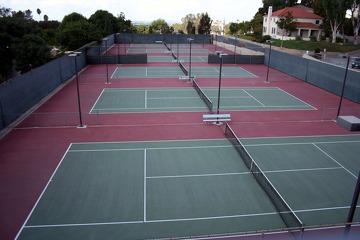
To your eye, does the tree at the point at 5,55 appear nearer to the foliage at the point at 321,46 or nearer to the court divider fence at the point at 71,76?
the court divider fence at the point at 71,76

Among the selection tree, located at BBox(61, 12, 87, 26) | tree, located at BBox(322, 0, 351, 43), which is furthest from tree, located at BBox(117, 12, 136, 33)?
tree, located at BBox(322, 0, 351, 43)

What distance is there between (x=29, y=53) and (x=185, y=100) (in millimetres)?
20811

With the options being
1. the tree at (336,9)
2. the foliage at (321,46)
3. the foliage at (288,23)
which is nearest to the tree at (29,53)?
the foliage at (321,46)

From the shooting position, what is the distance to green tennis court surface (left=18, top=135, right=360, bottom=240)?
11605 millimetres

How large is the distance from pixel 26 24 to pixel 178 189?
36479mm

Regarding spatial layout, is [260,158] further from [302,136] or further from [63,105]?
[63,105]

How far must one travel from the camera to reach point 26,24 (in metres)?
40.7

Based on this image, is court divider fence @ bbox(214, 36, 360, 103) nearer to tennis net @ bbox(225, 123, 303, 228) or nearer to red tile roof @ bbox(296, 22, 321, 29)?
tennis net @ bbox(225, 123, 303, 228)

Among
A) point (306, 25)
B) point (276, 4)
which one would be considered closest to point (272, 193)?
point (306, 25)

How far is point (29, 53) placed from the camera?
1446 inches

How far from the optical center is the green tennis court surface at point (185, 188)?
1161 centimetres

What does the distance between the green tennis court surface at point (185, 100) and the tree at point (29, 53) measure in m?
11.5

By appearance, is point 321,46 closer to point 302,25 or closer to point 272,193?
point 302,25

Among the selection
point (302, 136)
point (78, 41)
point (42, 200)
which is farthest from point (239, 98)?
point (78, 41)
